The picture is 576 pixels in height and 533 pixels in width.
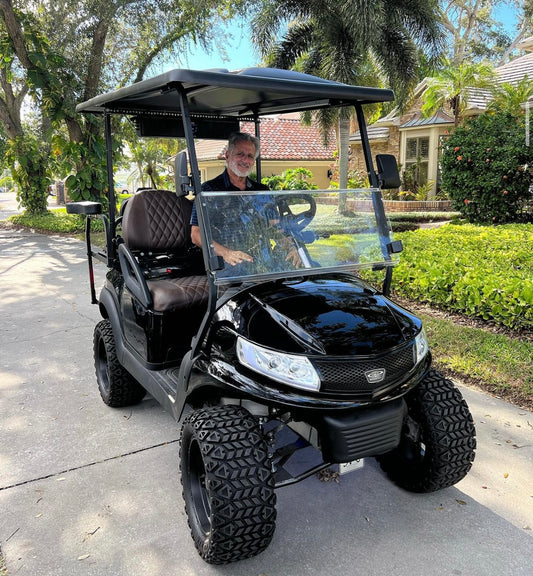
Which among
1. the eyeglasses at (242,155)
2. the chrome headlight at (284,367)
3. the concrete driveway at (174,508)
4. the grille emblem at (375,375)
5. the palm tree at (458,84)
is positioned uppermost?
the palm tree at (458,84)

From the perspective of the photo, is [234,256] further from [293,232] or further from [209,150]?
[209,150]

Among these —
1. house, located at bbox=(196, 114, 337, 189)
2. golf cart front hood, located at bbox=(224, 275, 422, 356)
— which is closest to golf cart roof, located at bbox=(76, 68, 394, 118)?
golf cart front hood, located at bbox=(224, 275, 422, 356)

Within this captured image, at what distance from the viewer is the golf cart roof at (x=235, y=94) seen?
7.38 ft

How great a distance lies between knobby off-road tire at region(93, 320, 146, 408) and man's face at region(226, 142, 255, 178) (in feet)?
4.39

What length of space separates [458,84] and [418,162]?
3.88 meters

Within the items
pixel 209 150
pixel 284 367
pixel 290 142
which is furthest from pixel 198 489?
pixel 290 142

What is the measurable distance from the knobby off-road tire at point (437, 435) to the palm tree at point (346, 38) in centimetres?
1110

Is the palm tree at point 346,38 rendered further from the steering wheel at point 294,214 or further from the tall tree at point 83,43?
the steering wheel at point 294,214

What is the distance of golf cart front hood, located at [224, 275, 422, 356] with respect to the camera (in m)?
2.12

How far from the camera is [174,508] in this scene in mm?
2547

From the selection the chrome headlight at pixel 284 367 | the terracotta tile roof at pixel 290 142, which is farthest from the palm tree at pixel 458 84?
the chrome headlight at pixel 284 367

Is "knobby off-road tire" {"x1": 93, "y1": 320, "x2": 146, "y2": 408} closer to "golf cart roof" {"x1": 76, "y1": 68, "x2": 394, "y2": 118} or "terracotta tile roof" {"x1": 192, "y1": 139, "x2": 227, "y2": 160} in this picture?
"golf cart roof" {"x1": 76, "y1": 68, "x2": 394, "y2": 118}

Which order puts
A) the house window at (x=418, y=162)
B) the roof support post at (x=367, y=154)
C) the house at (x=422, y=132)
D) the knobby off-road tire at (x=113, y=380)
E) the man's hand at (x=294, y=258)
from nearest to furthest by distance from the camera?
1. the man's hand at (x=294, y=258)
2. the roof support post at (x=367, y=154)
3. the knobby off-road tire at (x=113, y=380)
4. the house at (x=422, y=132)
5. the house window at (x=418, y=162)

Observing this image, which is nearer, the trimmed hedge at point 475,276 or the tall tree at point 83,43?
the trimmed hedge at point 475,276
